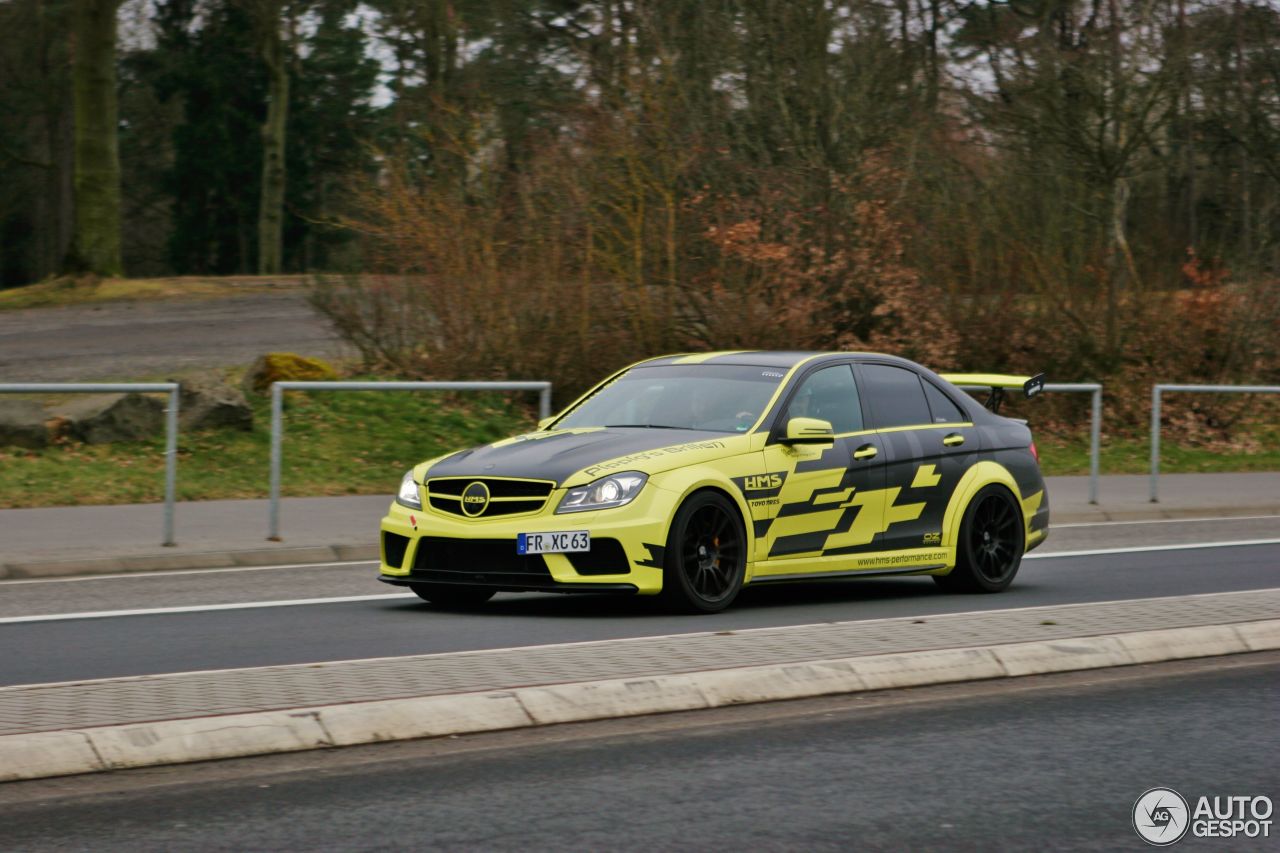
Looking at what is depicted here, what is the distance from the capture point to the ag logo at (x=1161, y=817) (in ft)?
18.4

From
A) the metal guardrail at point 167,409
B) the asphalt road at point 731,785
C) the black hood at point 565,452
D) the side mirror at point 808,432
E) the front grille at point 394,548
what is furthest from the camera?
the metal guardrail at point 167,409

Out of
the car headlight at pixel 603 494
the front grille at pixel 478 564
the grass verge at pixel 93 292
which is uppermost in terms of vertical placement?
the grass verge at pixel 93 292

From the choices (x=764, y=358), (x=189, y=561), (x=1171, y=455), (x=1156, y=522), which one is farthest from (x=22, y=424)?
(x=1171, y=455)

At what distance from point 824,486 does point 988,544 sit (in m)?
1.65

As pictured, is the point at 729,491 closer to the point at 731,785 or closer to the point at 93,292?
the point at 731,785

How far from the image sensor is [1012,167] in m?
28.4

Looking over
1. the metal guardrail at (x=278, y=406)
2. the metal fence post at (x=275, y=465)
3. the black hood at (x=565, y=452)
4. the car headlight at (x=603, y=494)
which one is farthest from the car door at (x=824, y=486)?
the metal fence post at (x=275, y=465)

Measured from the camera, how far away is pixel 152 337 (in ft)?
95.9

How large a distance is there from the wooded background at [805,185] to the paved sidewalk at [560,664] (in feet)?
36.6

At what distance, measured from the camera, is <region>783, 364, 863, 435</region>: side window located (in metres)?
11.1

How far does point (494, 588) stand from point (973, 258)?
662 inches

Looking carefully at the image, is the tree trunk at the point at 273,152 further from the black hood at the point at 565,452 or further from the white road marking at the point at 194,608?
the black hood at the point at 565,452

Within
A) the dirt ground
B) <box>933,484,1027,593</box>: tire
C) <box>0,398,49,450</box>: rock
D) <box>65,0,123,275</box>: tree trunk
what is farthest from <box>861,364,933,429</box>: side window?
<box>65,0,123,275</box>: tree trunk

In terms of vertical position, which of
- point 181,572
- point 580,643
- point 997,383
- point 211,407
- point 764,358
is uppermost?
point 764,358
